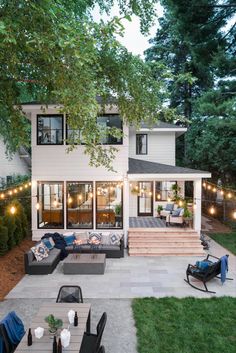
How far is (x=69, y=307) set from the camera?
5578 mm

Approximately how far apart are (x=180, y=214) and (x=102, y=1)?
1041 centimetres

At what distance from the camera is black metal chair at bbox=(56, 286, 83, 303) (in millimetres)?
6168

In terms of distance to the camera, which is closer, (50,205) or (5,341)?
(5,341)

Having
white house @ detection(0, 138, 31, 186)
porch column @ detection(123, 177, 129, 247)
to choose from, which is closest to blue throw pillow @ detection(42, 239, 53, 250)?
porch column @ detection(123, 177, 129, 247)

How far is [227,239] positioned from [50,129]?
36.3 ft

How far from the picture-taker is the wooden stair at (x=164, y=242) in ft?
38.8

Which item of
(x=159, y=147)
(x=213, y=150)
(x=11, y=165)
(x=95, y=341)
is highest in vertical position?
(x=159, y=147)

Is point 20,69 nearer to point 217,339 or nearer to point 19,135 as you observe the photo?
point 19,135

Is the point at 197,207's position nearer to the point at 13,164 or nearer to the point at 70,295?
the point at 70,295

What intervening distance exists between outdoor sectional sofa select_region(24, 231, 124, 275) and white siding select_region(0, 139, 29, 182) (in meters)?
11.8

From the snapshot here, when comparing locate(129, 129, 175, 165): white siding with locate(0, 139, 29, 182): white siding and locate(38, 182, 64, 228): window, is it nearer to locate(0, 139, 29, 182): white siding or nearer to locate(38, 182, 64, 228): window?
locate(38, 182, 64, 228): window

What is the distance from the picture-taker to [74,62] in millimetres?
6199

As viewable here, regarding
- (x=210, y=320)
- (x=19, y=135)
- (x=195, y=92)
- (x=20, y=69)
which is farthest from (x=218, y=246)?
(x=195, y=92)

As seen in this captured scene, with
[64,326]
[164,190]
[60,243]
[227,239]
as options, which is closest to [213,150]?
[164,190]
